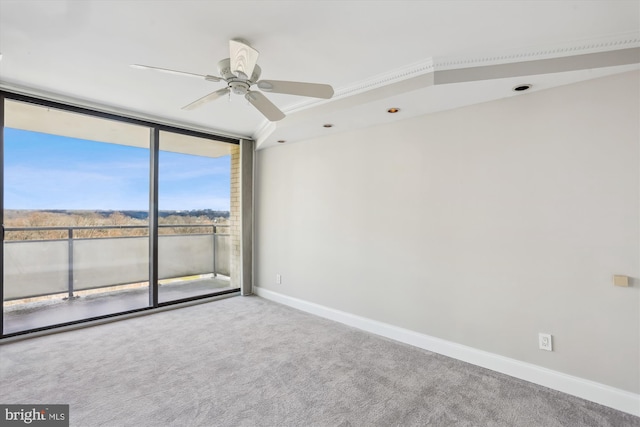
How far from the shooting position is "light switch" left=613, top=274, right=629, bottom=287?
2066 mm

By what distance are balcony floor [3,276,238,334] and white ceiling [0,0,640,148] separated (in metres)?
2.37

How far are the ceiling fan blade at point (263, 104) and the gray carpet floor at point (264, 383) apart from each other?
2108mm

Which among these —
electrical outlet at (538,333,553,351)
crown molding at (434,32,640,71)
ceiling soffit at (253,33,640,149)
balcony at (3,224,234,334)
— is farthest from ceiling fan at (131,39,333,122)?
balcony at (3,224,234,334)

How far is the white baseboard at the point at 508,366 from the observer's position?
209 cm

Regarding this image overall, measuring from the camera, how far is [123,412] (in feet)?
6.56

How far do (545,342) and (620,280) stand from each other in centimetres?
68

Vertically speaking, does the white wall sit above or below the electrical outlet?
above

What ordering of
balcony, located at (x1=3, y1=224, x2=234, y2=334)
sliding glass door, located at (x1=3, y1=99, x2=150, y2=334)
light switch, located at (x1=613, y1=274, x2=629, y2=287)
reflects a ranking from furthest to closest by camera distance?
balcony, located at (x1=3, y1=224, x2=234, y2=334)
sliding glass door, located at (x1=3, y1=99, x2=150, y2=334)
light switch, located at (x1=613, y1=274, x2=629, y2=287)

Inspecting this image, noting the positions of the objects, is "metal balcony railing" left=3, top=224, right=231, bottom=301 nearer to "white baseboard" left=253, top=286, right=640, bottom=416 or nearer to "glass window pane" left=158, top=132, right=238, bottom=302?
"glass window pane" left=158, top=132, right=238, bottom=302

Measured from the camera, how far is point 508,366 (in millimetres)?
2516

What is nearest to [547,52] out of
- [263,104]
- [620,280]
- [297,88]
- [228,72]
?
[620,280]

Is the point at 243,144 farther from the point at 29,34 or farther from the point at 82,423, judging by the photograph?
the point at 82,423

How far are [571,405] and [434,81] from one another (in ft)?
8.15

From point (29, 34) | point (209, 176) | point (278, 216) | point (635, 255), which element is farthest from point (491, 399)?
point (209, 176)
